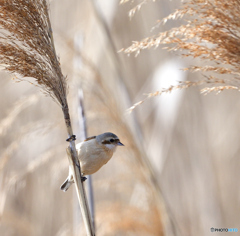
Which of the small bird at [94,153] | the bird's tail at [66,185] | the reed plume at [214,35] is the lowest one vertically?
the bird's tail at [66,185]

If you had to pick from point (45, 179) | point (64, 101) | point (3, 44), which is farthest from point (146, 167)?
point (45, 179)

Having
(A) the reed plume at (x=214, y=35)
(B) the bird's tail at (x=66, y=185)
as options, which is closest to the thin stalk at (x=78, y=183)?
(A) the reed plume at (x=214, y=35)

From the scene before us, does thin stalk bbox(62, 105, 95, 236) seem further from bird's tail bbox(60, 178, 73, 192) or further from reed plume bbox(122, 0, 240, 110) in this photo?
bird's tail bbox(60, 178, 73, 192)

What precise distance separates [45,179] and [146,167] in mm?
1402

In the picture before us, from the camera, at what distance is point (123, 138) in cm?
155

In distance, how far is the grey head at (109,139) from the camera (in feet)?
5.46

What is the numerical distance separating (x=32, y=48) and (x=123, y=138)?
0.62 m

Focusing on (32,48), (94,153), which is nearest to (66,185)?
(94,153)

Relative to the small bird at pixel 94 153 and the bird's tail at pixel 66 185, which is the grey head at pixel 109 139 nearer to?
the small bird at pixel 94 153

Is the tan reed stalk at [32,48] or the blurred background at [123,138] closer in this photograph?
the tan reed stalk at [32,48]

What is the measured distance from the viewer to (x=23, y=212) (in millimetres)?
A: 2693

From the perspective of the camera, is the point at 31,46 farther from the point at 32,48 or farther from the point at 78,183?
the point at 78,183

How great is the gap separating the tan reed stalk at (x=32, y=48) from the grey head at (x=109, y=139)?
54cm

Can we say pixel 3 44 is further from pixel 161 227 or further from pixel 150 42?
pixel 161 227
